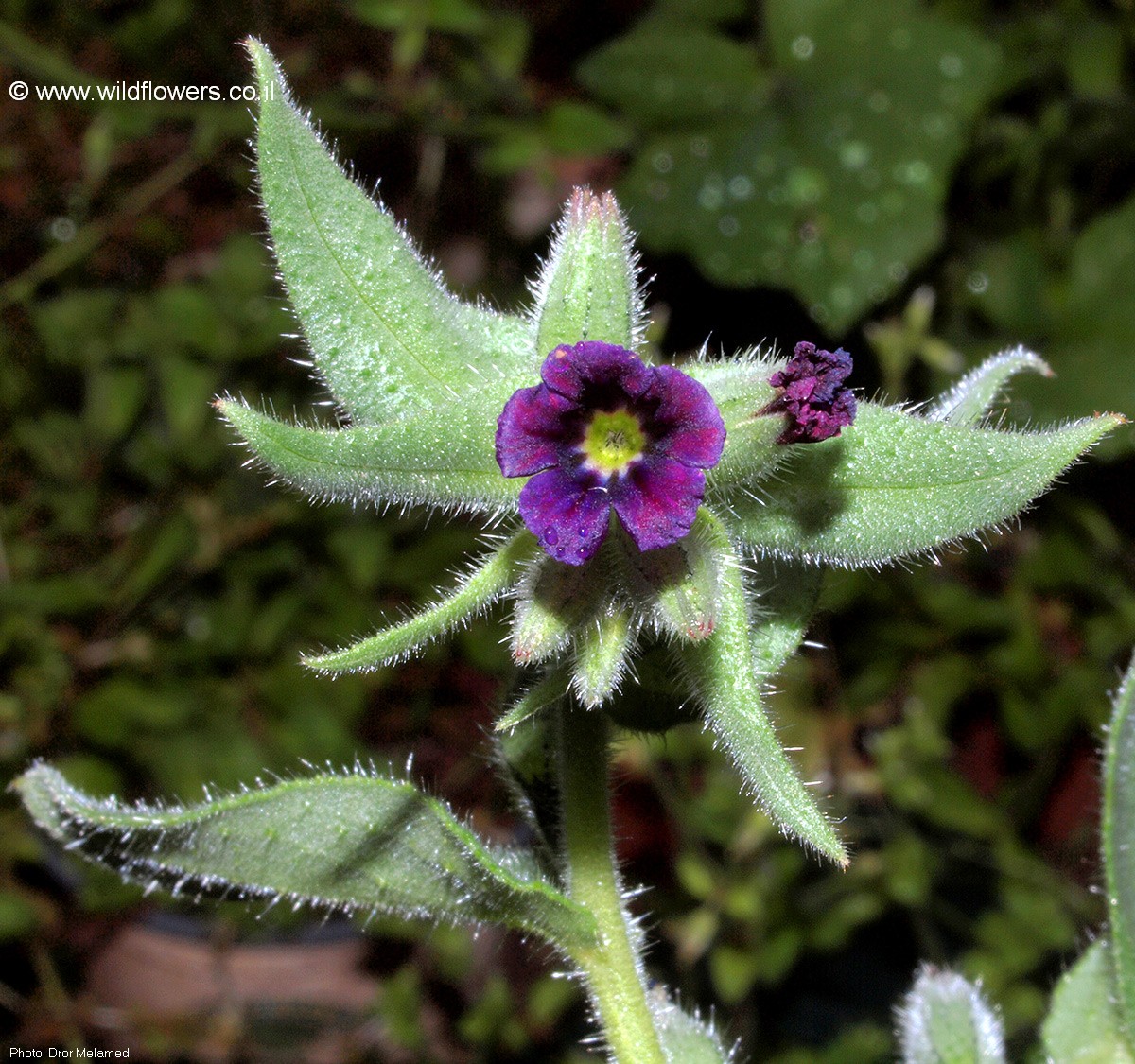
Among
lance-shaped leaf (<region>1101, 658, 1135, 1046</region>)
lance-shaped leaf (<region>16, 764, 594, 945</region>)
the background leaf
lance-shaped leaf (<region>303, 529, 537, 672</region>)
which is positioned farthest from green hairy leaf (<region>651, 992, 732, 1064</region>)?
the background leaf

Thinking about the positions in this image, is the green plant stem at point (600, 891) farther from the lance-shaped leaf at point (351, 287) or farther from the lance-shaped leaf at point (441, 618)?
the lance-shaped leaf at point (351, 287)

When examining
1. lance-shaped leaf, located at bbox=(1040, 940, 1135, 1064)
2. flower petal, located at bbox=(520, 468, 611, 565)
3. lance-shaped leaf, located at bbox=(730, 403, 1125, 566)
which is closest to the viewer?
flower petal, located at bbox=(520, 468, 611, 565)

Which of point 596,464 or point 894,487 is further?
point 894,487

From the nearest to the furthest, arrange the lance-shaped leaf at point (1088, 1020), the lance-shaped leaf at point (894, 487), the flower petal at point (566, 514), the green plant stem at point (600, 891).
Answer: the flower petal at point (566, 514) < the lance-shaped leaf at point (894, 487) < the green plant stem at point (600, 891) < the lance-shaped leaf at point (1088, 1020)

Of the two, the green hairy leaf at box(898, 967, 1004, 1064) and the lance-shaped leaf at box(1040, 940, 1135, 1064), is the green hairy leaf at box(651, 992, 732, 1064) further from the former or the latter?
the lance-shaped leaf at box(1040, 940, 1135, 1064)

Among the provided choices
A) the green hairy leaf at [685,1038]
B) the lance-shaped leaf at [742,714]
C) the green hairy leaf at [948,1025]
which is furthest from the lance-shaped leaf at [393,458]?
the green hairy leaf at [948,1025]

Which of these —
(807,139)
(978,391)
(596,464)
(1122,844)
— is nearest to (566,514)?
(596,464)

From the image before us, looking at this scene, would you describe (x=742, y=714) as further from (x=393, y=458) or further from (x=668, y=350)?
(x=668, y=350)
